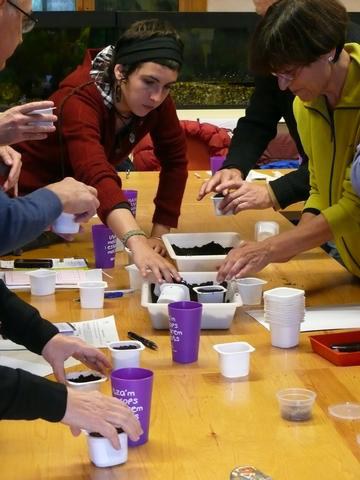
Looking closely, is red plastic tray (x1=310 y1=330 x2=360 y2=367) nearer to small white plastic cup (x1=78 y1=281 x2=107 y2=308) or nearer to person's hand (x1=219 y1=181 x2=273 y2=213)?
small white plastic cup (x1=78 y1=281 x2=107 y2=308)

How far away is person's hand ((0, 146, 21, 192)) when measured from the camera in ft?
8.90

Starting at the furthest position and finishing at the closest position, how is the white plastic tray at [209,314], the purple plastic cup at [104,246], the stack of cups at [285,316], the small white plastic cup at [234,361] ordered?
the purple plastic cup at [104,246] → the white plastic tray at [209,314] → the stack of cups at [285,316] → the small white plastic cup at [234,361]

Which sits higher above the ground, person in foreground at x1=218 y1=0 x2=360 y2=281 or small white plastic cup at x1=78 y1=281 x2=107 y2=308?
person in foreground at x1=218 y1=0 x2=360 y2=281

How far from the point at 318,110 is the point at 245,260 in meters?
0.54

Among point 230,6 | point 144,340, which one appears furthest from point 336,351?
point 230,6

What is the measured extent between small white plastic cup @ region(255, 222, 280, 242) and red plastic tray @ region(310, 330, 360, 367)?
1.07m

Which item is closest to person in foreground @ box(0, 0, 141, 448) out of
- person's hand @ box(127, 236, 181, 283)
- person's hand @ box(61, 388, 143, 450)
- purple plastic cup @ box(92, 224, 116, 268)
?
person's hand @ box(61, 388, 143, 450)

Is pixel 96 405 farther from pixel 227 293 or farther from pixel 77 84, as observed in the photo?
pixel 77 84

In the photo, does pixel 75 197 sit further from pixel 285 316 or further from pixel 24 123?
pixel 24 123

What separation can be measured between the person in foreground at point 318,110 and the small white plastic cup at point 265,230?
1.02ft

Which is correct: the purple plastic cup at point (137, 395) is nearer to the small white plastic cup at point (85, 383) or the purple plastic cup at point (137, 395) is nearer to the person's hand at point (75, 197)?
the small white plastic cup at point (85, 383)

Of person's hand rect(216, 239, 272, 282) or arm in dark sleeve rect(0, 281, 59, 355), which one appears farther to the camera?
person's hand rect(216, 239, 272, 282)

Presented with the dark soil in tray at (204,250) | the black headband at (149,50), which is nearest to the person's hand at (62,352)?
the dark soil in tray at (204,250)

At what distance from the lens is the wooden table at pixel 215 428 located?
1553 millimetres
